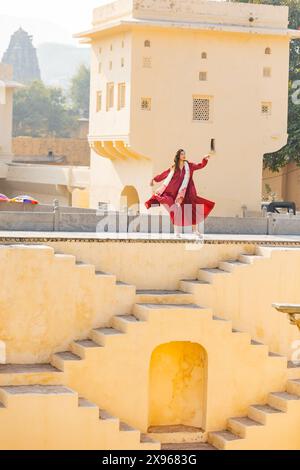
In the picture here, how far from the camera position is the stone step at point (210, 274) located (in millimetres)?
22047

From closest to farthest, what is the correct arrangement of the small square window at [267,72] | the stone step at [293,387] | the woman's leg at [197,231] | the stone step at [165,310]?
the stone step at [165,310] → the stone step at [293,387] → the woman's leg at [197,231] → the small square window at [267,72]

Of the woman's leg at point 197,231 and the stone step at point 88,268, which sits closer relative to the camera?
the stone step at point 88,268

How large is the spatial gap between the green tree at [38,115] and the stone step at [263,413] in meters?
75.5

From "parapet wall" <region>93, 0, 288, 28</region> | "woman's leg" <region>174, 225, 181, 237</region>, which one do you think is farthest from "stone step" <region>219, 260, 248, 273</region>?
"parapet wall" <region>93, 0, 288, 28</region>

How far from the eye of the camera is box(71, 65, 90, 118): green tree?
411 ft

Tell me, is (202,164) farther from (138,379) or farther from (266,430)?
(266,430)

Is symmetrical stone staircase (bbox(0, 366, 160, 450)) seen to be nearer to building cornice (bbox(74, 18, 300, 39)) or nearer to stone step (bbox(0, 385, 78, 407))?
stone step (bbox(0, 385, 78, 407))

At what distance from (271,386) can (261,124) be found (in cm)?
1427

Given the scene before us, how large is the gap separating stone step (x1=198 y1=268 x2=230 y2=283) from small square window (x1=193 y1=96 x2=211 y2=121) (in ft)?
40.5

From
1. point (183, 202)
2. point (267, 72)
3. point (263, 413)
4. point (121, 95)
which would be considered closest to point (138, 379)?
point (263, 413)

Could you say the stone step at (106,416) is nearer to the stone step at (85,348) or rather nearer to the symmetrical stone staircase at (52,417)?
the symmetrical stone staircase at (52,417)

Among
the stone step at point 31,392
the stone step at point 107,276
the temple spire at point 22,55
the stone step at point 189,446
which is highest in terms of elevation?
the temple spire at point 22,55

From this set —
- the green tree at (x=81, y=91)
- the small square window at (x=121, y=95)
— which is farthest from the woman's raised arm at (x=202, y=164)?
the green tree at (x=81, y=91)

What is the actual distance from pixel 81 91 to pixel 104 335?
110389mm
